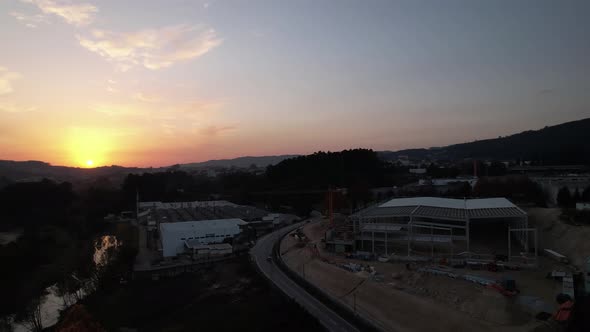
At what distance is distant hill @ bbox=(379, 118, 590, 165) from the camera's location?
46906 millimetres

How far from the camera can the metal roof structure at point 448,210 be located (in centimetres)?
1780

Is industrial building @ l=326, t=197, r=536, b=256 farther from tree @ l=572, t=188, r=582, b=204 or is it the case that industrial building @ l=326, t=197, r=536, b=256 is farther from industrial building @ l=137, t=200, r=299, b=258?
industrial building @ l=137, t=200, r=299, b=258

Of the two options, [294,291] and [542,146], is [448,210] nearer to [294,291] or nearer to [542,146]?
[294,291]

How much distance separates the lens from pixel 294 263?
19.3 metres

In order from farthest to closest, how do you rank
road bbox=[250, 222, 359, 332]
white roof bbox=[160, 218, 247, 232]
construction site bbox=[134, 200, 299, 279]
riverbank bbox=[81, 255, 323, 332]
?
white roof bbox=[160, 218, 247, 232] < construction site bbox=[134, 200, 299, 279] < riverbank bbox=[81, 255, 323, 332] < road bbox=[250, 222, 359, 332]

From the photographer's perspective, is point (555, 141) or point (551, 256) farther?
point (555, 141)

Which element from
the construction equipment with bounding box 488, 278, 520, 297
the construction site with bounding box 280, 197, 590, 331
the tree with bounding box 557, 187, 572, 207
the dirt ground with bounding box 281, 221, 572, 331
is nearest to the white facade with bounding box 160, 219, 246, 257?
the construction site with bounding box 280, 197, 590, 331

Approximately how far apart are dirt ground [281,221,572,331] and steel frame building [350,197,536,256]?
2306 mm

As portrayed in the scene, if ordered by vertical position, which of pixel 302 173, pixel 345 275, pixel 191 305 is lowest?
pixel 191 305

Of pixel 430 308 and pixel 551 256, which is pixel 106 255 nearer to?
pixel 430 308

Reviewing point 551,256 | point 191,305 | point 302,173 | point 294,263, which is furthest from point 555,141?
point 191,305

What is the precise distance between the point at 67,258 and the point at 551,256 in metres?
24.8

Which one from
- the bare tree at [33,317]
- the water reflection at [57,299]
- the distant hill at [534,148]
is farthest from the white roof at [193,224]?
the distant hill at [534,148]

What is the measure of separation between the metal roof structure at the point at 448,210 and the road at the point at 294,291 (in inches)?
220
